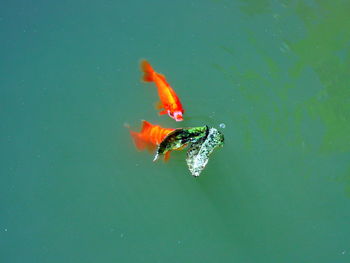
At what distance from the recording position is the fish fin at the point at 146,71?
3320mm

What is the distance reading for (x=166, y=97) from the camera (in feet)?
10.3

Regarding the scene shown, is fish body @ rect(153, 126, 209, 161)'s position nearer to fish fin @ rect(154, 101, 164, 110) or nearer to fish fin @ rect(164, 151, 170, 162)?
fish fin @ rect(164, 151, 170, 162)

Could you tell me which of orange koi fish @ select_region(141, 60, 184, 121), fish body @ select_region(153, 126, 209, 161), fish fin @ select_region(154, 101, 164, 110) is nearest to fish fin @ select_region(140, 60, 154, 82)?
orange koi fish @ select_region(141, 60, 184, 121)

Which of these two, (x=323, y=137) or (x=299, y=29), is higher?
(x=299, y=29)

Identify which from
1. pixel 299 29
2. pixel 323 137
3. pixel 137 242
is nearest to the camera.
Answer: pixel 137 242

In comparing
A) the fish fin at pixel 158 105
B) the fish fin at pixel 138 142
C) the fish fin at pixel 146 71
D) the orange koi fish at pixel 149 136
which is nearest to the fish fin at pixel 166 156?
the orange koi fish at pixel 149 136

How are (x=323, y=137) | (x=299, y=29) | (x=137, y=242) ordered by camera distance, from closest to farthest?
(x=137, y=242)
(x=323, y=137)
(x=299, y=29)

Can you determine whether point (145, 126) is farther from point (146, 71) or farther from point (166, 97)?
point (146, 71)

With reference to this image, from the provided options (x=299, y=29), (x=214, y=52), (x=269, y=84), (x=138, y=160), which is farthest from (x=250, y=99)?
(x=138, y=160)

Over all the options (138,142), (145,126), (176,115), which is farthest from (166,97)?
(138,142)

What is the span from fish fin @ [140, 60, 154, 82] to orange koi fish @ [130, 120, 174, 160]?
12.8 inches

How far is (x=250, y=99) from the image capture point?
338cm

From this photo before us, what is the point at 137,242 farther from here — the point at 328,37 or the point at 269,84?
the point at 328,37

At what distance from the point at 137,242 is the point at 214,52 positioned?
1.53m
